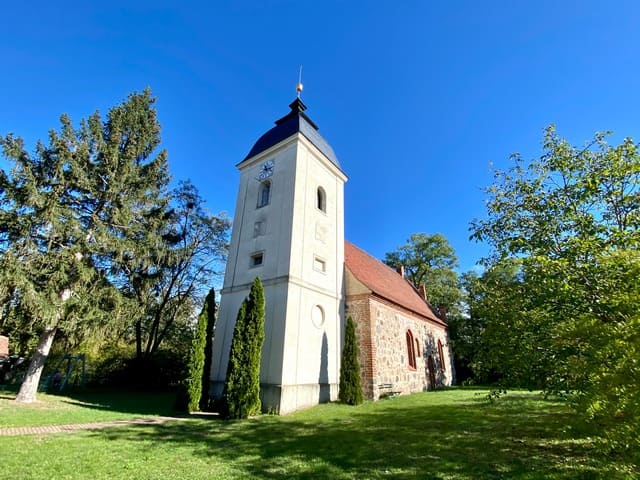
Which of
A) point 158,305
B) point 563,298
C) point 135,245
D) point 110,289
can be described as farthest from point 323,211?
point 158,305

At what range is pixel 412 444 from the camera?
627 cm

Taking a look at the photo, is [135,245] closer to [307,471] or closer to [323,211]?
[323,211]

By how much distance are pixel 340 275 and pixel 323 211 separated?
10.5 ft

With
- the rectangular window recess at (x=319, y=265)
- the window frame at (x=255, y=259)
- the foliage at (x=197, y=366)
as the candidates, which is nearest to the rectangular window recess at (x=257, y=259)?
the window frame at (x=255, y=259)

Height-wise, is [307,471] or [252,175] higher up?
[252,175]

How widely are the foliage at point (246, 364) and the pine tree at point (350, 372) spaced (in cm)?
346

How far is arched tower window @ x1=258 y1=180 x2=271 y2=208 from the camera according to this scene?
15.3m

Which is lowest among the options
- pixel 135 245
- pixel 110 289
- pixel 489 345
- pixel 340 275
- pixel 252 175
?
pixel 489 345

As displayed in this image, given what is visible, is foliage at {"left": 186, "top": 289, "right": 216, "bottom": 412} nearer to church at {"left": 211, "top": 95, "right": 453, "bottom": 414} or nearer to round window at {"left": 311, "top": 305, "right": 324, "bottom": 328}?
church at {"left": 211, "top": 95, "right": 453, "bottom": 414}

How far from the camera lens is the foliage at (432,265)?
3099 centimetres

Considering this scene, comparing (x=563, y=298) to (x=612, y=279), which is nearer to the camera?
(x=612, y=279)

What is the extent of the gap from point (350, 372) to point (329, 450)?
6603 millimetres

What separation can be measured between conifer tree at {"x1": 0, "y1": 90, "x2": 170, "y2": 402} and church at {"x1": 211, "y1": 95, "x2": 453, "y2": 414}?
503 centimetres

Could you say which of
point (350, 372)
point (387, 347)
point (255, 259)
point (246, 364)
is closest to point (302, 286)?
point (255, 259)
